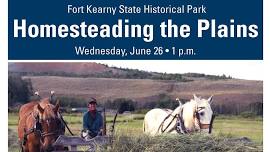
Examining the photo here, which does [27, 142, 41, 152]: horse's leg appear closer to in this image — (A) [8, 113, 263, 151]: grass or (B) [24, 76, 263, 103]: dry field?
(A) [8, 113, 263, 151]: grass

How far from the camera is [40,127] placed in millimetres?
14859

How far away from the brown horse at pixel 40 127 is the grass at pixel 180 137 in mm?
165

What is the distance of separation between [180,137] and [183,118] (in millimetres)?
1185

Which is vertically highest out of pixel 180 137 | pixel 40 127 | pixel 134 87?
pixel 134 87

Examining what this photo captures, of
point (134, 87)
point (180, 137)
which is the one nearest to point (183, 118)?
point (134, 87)

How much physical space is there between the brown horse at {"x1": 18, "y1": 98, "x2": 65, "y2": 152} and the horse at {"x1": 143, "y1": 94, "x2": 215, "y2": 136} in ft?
5.57

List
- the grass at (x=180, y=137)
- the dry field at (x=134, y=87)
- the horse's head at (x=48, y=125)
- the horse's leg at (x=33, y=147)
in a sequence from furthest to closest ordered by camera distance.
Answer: the dry field at (x=134, y=87) < the horse's leg at (x=33, y=147) < the horse's head at (x=48, y=125) < the grass at (x=180, y=137)

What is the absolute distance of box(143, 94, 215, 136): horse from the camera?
15625 millimetres

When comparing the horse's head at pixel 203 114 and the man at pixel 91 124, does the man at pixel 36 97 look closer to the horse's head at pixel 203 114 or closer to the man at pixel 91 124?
the man at pixel 91 124

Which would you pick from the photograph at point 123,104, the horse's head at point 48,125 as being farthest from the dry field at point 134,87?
the horse's head at point 48,125

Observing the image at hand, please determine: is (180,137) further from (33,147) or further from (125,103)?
(33,147)

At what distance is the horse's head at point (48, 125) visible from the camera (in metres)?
14.8
